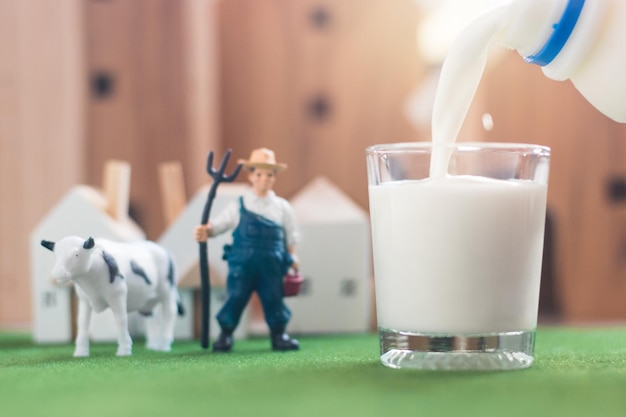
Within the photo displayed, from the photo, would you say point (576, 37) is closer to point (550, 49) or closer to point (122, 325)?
point (550, 49)

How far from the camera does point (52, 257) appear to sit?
1.56 meters

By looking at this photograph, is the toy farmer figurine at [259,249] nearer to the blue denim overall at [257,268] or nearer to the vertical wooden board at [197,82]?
the blue denim overall at [257,268]

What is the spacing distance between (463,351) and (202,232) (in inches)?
19.9

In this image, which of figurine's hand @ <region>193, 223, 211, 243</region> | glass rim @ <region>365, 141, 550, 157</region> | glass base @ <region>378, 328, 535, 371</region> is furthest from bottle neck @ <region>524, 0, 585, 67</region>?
figurine's hand @ <region>193, 223, 211, 243</region>

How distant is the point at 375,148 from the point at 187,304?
0.70m

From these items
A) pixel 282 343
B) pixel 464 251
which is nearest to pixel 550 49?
pixel 464 251

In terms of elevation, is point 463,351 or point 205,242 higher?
point 205,242

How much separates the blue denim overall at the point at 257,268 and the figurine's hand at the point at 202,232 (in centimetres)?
4

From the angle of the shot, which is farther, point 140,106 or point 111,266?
point 140,106

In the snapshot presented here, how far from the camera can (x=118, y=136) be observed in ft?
6.42

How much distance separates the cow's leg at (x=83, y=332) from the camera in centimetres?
117

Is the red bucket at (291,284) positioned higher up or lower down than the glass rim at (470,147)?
lower down

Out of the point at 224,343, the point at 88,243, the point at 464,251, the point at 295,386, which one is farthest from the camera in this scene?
the point at 224,343

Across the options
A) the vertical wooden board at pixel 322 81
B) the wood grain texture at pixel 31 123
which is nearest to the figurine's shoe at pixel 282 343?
the vertical wooden board at pixel 322 81
